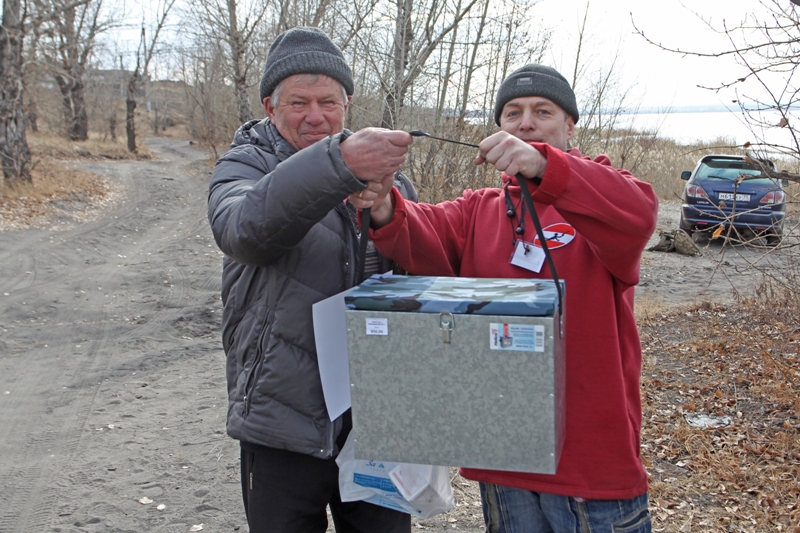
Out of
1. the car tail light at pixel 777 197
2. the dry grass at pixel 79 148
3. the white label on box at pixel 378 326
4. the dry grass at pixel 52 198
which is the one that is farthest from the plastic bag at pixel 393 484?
the dry grass at pixel 79 148

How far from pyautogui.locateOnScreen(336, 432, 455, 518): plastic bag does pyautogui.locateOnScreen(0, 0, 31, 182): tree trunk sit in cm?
1597

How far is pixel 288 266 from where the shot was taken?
75.6 inches

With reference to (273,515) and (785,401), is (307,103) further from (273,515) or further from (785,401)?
(785,401)

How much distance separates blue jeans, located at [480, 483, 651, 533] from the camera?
1.80 m

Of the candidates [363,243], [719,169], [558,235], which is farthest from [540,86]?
[719,169]

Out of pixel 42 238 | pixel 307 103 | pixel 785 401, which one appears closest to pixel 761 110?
pixel 785 401

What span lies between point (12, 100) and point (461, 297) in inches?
663

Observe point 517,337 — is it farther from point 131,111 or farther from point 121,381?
point 131,111

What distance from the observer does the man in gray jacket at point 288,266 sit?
1630 millimetres

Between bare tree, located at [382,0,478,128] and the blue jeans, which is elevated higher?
bare tree, located at [382,0,478,128]

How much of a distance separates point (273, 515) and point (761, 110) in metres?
4.46

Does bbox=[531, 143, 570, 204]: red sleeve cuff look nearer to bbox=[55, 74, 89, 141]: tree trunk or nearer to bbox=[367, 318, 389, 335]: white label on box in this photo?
bbox=[367, 318, 389, 335]: white label on box

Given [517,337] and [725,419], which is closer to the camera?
[517,337]

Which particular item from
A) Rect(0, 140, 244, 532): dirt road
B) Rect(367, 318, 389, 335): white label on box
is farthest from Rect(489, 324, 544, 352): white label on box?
Rect(0, 140, 244, 532): dirt road
